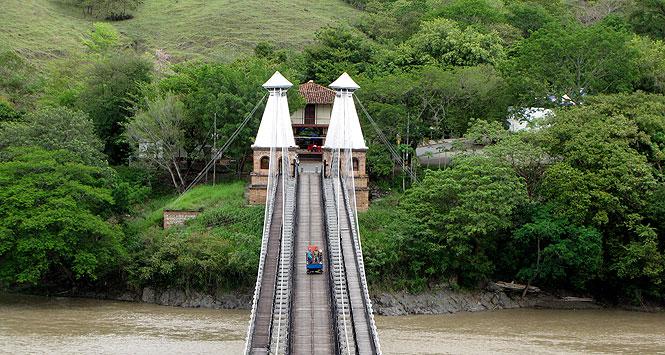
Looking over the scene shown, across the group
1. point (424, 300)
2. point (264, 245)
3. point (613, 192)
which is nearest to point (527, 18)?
point (613, 192)

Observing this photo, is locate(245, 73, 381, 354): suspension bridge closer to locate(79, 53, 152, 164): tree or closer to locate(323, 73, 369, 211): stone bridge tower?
locate(323, 73, 369, 211): stone bridge tower

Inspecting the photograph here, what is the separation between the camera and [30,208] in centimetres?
4306

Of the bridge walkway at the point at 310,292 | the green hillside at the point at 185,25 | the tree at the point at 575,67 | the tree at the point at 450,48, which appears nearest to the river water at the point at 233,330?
the bridge walkway at the point at 310,292

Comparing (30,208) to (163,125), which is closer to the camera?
(30,208)

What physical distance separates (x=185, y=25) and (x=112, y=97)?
3290 cm

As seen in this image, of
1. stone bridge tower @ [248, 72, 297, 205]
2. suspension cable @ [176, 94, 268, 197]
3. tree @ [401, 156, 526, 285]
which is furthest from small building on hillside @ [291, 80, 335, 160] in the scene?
tree @ [401, 156, 526, 285]

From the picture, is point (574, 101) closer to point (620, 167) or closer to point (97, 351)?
point (620, 167)

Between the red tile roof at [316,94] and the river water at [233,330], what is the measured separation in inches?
598

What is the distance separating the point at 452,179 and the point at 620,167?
609cm

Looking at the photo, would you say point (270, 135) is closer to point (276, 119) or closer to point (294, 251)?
point (276, 119)

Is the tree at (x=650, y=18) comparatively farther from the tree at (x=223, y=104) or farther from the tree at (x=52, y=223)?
the tree at (x=52, y=223)

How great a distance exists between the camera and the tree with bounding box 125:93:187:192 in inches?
2004

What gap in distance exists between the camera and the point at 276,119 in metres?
47.9

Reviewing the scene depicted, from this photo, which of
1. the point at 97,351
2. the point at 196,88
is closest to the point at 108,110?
the point at 196,88
